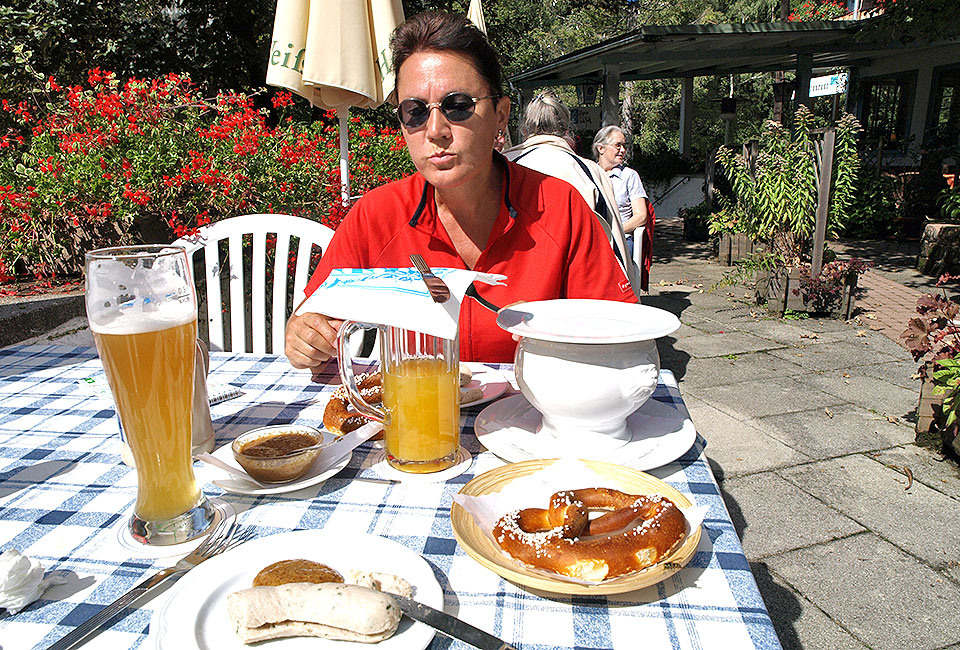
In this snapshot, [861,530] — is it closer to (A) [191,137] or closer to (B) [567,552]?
(B) [567,552]

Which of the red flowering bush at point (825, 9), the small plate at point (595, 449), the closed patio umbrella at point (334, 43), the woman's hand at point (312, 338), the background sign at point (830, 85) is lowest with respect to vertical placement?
the small plate at point (595, 449)

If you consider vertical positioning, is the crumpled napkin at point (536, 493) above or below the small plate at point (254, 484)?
above

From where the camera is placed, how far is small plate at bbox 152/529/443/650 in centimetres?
68

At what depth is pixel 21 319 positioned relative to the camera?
3529mm

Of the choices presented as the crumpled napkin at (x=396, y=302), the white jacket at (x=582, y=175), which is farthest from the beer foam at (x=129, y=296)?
the white jacket at (x=582, y=175)

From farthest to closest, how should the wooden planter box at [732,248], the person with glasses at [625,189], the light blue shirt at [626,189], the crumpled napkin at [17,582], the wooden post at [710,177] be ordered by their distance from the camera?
the wooden post at [710,177] → the wooden planter box at [732,248] → the light blue shirt at [626,189] → the person with glasses at [625,189] → the crumpled napkin at [17,582]

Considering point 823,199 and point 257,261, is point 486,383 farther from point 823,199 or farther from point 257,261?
point 823,199

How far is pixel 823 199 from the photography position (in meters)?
5.75

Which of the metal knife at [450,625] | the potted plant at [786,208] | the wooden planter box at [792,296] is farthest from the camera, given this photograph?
the potted plant at [786,208]

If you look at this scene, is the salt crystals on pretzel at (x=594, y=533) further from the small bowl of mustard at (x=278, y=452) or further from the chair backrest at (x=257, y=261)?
the chair backrest at (x=257, y=261)

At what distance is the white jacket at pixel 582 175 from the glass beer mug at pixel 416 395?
1.84m

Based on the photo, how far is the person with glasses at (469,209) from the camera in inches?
71.6

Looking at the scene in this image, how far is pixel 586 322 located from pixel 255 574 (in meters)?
0.72

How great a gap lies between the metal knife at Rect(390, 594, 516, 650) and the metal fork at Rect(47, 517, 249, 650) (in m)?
0.33
